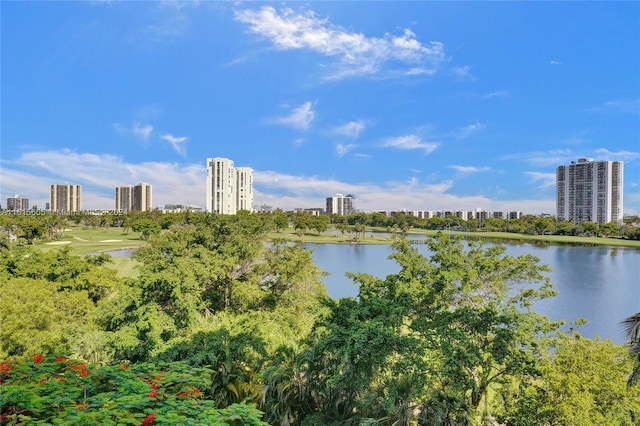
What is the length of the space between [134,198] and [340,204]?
61.2 metres

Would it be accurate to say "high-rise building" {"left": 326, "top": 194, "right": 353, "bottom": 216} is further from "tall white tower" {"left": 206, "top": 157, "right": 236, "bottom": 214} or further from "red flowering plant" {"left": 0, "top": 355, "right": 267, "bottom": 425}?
"red flowering plant" {"left": 0, "top": 355, "right": 267, "bottom": 425}

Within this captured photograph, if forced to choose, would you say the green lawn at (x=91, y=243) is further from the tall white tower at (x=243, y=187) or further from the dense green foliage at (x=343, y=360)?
the dense green foliage at (x=343, y=360)

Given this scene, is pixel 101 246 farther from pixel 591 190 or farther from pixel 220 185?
pixel 591 190

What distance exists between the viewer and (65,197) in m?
90.7

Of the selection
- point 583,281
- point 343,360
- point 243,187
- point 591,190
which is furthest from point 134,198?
point 343,360

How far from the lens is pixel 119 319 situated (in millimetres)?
9852

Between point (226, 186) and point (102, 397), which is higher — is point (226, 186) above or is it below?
above

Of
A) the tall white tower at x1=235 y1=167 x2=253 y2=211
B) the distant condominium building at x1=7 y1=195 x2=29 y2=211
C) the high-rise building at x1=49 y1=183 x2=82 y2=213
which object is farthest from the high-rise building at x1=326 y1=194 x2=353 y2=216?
the distant condominium building at x1=7 y1=195 x2=29 y2=211

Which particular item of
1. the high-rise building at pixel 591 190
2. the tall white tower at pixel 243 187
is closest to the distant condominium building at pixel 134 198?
the tall white tower at pixel 243 187

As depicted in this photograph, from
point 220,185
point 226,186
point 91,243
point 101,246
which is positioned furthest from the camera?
point 226,186

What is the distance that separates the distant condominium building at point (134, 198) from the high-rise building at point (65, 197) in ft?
33.8

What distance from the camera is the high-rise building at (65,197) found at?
89.4 m

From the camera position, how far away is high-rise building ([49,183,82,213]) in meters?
89.4

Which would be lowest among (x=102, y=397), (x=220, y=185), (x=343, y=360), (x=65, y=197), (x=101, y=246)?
(x=101, y=246)
